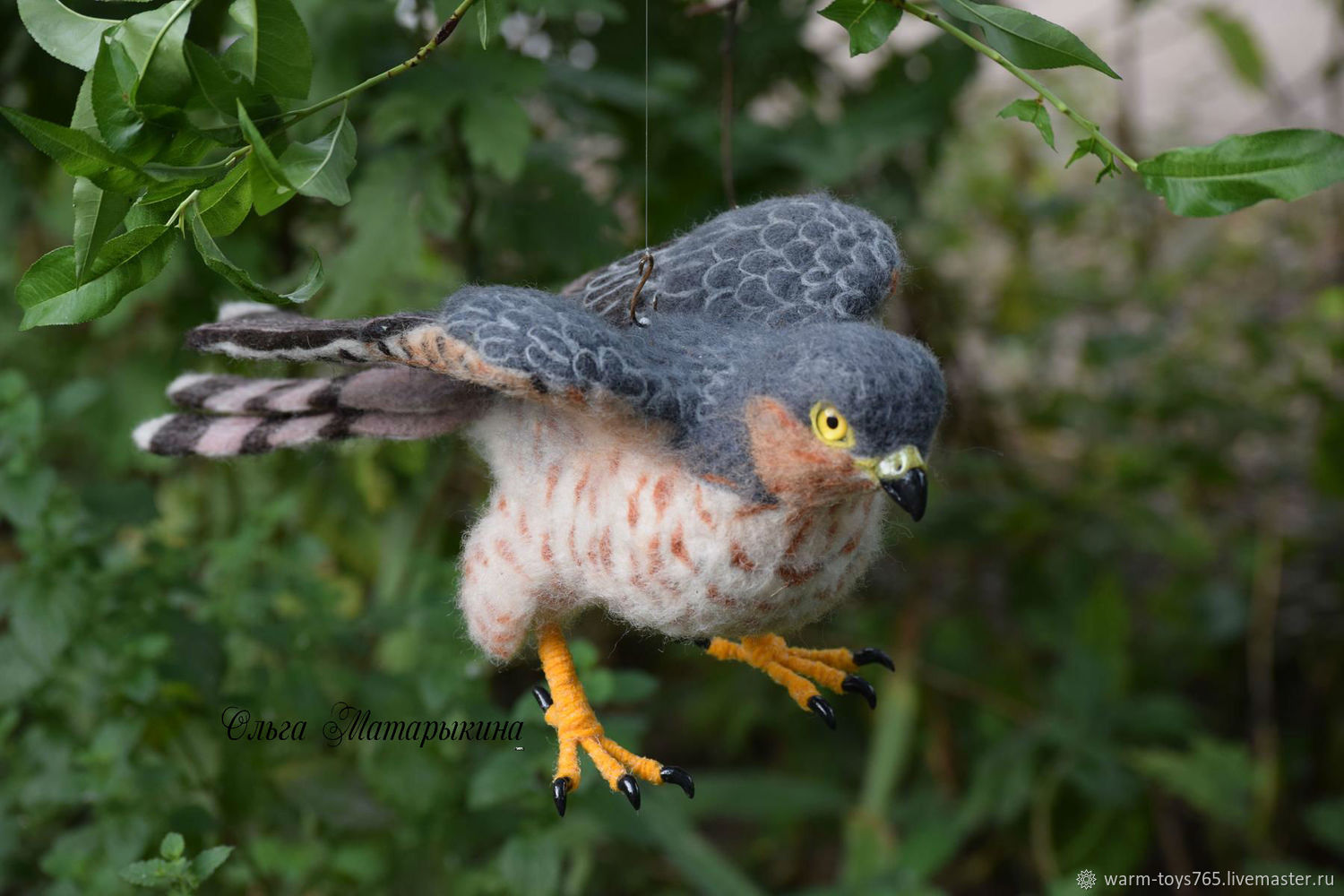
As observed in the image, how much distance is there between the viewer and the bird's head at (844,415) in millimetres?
644

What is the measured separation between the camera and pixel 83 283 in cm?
69

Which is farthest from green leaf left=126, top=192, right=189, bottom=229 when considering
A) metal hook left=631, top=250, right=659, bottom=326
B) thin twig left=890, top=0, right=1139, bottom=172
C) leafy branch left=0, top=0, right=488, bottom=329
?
thin twig left=890, top=0, right=1139, bottom=172

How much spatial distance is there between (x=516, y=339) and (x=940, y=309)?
173cm

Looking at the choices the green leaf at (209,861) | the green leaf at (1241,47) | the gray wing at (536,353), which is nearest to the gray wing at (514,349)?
the gray wing at (536,353)

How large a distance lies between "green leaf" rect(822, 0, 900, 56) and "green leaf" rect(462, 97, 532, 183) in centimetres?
58

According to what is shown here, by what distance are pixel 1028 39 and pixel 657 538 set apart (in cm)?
42

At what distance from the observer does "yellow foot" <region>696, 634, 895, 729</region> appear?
934 millimetres

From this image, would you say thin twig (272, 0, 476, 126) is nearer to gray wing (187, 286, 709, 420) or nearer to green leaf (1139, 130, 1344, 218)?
gray wing (187, 286, 709, 420)

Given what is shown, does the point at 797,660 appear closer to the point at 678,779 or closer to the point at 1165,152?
the point at 678,779

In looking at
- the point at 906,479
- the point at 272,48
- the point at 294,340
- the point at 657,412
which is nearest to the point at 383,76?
the point at 272,48

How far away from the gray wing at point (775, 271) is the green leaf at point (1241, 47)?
1933 mm

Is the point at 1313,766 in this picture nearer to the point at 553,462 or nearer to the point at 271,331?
the point at 553,462

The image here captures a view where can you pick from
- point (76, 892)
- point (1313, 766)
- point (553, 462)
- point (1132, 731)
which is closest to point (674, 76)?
point (553, 462)

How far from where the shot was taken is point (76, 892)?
→ 1.12 metres
